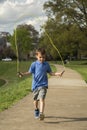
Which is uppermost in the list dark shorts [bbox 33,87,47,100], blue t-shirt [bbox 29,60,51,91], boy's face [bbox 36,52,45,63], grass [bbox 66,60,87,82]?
boy's face [bbox 36,52,45,63]

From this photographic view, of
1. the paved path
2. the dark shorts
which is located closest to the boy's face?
the dark shorts

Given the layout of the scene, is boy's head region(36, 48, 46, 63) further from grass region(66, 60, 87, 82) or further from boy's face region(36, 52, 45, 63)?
grass region(66, 60, 87, 82)

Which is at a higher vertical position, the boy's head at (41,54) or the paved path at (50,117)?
the boy's head at (41,54)

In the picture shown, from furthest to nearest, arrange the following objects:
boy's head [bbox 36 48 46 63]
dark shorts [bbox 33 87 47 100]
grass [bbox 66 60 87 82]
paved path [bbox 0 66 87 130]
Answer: grass [bbox 66 60 87 82] < dark shorts [bbox 33 87 47 100] < boy's head [bbox 36 48 46 63] < paved path [bbox 0 66 87 130]

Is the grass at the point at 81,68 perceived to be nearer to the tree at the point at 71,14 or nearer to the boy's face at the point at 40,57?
the tree at the point at 71,14

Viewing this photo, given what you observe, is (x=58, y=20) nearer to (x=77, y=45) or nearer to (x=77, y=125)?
(x=77, y=45)

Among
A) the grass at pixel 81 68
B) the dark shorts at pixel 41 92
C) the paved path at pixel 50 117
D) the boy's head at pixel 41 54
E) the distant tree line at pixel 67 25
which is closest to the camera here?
the paved path at pixel 50 117

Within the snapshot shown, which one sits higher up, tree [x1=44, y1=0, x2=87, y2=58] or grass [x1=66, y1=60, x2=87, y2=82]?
tree [x1=44, y1=0, x2=87, y2=58]

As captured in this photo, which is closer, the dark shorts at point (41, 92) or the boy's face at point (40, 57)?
the boy's face at point (40, 57)

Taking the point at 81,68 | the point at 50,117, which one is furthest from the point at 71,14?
the point at 50,117

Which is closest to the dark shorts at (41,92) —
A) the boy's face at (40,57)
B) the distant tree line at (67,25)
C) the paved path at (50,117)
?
the paved path at (50,117)

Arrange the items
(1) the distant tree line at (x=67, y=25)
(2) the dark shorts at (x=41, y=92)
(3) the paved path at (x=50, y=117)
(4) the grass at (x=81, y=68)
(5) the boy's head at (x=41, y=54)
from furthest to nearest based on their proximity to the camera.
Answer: (1) the distant tree line at (x=67, y=25) → (4) the grass at (x=81, y=68) → (2) the dark shorts at (x=41, y=92) → (5) the boy's head at (x=41, y=54) → (3) the paved path at (x=50, y=117)

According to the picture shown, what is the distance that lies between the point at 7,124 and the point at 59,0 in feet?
217

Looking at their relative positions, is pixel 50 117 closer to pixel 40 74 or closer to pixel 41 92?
pixel 41 92
